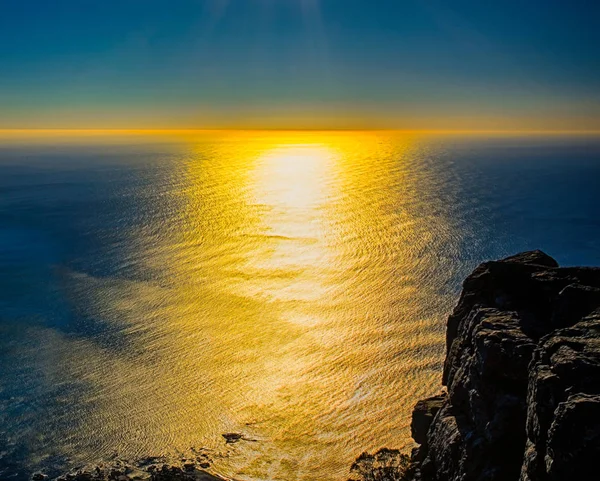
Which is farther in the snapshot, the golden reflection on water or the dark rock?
Result: the golden reflection on water

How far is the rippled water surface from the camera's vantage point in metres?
26.2

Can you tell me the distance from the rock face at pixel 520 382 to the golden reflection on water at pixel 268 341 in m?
7.52

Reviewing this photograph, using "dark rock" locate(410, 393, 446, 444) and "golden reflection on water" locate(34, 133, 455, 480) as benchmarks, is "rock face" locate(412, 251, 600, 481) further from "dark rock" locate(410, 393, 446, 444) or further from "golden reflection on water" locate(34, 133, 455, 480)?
"golden reflection on water" locate(34, 133, 455, 480)

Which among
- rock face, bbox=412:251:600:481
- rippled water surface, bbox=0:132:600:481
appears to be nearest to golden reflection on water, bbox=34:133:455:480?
rippled water surface, bbox=0:132:600:481

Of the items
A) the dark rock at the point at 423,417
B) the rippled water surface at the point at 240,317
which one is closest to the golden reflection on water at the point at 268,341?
the rippled water surface at the point at 240,317

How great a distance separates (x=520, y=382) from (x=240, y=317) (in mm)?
28402

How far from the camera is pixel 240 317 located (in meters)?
40.8

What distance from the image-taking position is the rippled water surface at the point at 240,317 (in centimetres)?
2625

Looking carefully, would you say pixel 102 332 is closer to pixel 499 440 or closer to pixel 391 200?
pixel 499 440

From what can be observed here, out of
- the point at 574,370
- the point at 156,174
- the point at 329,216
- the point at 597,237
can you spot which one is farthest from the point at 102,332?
the point at 156,174

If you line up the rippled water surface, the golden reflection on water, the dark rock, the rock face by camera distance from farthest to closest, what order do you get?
the rippled water surface < the golden reflection on water < the dark rock < the rock face

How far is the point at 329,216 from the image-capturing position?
78875mm

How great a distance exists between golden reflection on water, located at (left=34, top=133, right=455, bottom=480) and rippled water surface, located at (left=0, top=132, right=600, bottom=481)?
0.13 m

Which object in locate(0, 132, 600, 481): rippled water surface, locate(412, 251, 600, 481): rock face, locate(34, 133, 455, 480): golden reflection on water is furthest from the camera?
locate(0, 132, 600, 481): rippled water surface
